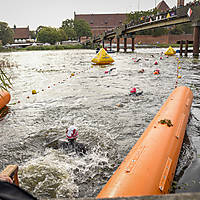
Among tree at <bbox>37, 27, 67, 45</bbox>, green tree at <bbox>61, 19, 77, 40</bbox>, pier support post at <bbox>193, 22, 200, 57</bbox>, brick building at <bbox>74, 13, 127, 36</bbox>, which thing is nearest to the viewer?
pier support post at <bbox>193, 22, 200, 57</bbox>

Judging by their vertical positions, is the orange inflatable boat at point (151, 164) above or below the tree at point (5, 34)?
below

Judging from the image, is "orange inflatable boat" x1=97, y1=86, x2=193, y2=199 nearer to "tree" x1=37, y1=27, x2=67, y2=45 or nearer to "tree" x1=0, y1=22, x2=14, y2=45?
"tree" x1=37, y1=27, x2=67, y2=45

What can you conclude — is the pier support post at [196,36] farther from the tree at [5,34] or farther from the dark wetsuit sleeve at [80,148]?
the tree at [5,34]

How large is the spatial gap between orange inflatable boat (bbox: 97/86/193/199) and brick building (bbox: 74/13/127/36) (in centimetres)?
10054

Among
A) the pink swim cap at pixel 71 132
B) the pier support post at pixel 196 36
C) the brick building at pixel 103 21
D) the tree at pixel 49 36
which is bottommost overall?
the pink swim cap at pixel 71 132

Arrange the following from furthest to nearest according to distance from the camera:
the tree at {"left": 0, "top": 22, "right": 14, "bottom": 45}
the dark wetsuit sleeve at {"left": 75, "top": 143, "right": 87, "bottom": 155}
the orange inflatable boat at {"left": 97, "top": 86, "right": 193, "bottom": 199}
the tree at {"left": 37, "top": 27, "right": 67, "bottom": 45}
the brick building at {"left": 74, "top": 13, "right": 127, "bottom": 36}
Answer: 1. the brick building at {"left": 74, "top": 13, "right": 127, "bottom": 36}
2. the tree at {"left": 37, "top": 27, "right": 67, "bottom": 45}
3. the tree at {"left": 0, "top": 22, "right": 14, "bottom": 45}
4. the dark wetsuit sleeve at {"left": 75, "top": 143, "right": 87, "bottom": 155}
5. the orange inflatable boat at {"left": 97, "top": 86, "right": 193, "bottom": 199}

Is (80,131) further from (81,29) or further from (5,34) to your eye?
(81,29)

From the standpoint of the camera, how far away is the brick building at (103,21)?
3942 inches

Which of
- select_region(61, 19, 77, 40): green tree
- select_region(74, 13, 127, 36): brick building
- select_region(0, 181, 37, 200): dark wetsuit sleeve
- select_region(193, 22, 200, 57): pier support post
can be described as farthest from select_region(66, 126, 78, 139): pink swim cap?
select_region(74, 13, 127, 36): brick building

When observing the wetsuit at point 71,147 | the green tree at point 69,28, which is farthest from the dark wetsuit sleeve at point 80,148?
the green tree at point 69,28

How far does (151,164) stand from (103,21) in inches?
4141

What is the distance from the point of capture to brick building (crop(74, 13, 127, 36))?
10012 centimetres

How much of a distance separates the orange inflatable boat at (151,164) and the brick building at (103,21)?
10054 centimetres

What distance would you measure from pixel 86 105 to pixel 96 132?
252 centimetres
